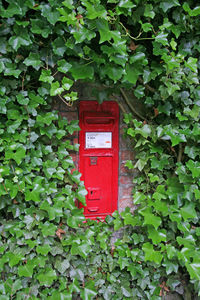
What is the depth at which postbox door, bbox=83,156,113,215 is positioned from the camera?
1.95m

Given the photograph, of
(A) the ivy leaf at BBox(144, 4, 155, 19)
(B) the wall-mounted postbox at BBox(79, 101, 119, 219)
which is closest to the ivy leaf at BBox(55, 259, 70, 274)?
(B) the wall-mounted postbox at BBox(79, 101, 119, 219)

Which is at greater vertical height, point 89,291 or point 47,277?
point 47,277

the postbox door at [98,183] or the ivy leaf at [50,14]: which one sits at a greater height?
the ivy leaf at [50,14]

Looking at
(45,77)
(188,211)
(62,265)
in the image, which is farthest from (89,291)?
(45,77)

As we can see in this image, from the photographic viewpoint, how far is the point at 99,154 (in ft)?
6.37

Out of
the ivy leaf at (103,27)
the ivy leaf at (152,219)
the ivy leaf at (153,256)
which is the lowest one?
the ivy leaf at (153,256)

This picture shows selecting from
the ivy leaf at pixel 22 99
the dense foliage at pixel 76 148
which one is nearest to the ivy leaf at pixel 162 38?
the dense foliage at pixel 76 148

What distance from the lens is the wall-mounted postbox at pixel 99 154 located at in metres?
1.90

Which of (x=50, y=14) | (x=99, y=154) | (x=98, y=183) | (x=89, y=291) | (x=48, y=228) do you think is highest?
(x=50, y=14)

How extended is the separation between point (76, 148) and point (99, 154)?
23cm

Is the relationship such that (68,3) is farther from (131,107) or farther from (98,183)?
(98,183)

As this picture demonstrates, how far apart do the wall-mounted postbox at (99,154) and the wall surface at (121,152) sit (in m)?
0.04

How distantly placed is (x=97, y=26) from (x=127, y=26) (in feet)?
1.39

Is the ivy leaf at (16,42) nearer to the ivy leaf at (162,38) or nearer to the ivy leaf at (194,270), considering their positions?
the ivy leaf at (162,38)
